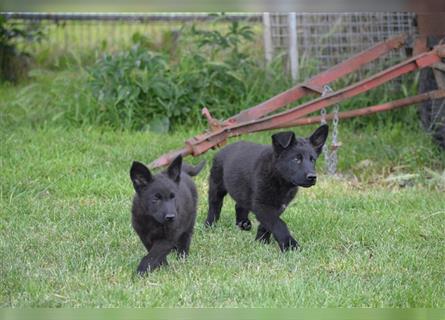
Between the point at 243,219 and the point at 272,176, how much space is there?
2.49ft

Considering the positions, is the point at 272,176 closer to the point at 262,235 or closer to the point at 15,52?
the point at 262,235

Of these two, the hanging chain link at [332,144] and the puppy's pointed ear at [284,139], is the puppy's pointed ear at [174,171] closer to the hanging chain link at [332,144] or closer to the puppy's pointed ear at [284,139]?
the puppy's pointed ear at [284,139]

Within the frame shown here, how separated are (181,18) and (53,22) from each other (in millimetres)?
1888

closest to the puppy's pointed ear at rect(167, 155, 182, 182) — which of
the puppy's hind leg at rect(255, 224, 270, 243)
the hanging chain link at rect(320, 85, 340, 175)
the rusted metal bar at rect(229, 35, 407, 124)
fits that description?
the puppy's hind leg at rect(255, 224, 270, 243)

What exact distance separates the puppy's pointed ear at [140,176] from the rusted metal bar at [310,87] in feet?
8.11

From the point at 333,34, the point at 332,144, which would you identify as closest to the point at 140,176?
the point at 332,144

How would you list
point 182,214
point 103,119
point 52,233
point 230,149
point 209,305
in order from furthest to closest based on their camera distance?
point 103,119, point 230,149, point 52,233, point 182,214, point 209,305

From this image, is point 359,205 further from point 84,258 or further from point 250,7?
point 250,7

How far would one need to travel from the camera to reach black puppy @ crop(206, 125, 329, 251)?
561cm

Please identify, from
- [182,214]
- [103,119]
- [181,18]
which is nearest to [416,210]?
[182,214]

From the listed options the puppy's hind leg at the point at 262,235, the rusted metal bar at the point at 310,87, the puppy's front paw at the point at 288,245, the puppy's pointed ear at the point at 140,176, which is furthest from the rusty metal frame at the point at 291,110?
the puppy's pointed ear at the point at 140,176

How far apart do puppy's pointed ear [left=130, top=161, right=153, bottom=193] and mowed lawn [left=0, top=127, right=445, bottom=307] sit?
503 millimetres

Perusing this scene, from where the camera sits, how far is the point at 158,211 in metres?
4.93

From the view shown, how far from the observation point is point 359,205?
23.6ft
